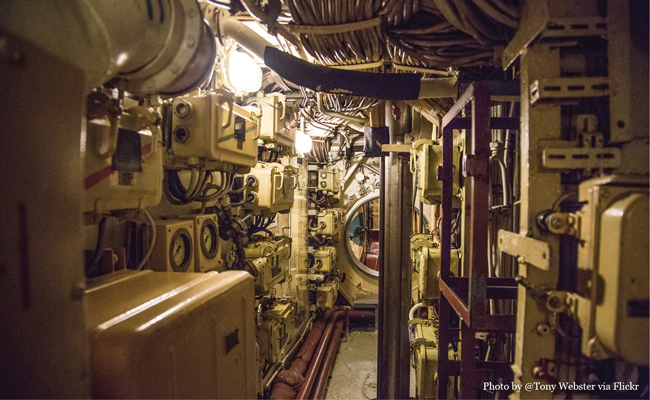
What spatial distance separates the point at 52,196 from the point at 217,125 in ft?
4.64

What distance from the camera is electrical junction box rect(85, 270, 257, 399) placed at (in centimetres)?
65

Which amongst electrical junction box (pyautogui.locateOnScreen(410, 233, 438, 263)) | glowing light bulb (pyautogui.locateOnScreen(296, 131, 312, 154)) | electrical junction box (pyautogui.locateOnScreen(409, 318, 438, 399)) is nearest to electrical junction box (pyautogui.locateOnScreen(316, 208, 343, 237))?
glowing light bulb (pyautogui.locateOnScreen(296, 131, 312, 154))

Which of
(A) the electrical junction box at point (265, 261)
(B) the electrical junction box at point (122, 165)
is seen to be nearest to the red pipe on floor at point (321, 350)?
(A) the electrical junction box at point (265, 261)

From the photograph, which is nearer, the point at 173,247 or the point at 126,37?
the point at 126,37

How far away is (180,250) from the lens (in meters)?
1.80

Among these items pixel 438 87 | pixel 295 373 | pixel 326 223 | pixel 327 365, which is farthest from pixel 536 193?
pixel 326 223

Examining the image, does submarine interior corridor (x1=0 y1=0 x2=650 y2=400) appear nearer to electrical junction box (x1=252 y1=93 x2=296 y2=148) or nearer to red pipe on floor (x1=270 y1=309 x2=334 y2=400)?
electrical junction box (x1=252 y1=93 x2=296 y2=148)

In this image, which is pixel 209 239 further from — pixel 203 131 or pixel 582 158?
pixel 582 158

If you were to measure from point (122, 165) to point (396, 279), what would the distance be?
2.60 m

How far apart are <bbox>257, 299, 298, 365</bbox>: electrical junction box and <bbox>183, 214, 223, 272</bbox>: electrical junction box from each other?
1.37 metres

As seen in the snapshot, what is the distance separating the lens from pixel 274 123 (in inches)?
119

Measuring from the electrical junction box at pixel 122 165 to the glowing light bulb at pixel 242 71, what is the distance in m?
1.15

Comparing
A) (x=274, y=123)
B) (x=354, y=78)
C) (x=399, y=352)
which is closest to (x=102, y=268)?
(x=354, y=78)

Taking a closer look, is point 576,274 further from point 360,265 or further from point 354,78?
point 360,265
